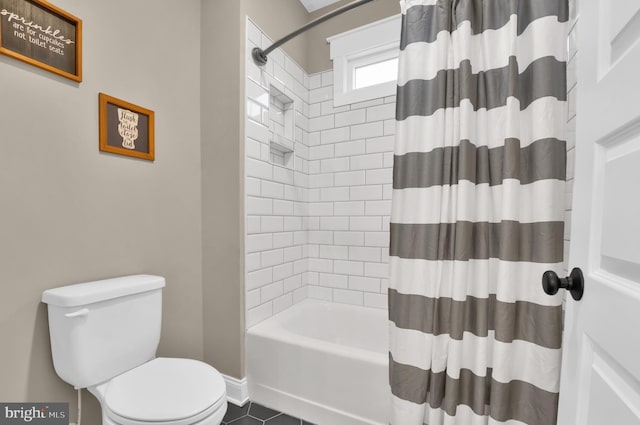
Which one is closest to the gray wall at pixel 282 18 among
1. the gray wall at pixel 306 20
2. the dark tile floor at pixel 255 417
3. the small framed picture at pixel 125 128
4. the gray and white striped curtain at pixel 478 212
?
the gray wall at pixel 306 20

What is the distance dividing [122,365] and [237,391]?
2.39 feet

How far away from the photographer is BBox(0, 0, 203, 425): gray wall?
108 centimetres

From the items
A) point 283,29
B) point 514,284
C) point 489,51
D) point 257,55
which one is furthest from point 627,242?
point 283,29

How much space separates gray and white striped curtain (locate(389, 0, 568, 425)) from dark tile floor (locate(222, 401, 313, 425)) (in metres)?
0.66

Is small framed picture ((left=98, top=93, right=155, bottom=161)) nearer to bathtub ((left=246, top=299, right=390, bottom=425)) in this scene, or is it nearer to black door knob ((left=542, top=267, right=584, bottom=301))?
bathtub ((left=246, top=299, right=390, bottom=425))

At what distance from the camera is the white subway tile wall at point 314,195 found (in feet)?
6.03

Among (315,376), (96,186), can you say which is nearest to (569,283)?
(315,376)

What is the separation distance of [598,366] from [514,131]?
781mm

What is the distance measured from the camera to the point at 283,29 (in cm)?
209

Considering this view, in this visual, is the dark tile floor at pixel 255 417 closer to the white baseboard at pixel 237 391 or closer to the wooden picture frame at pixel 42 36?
the white baseboard at pixel 237 391

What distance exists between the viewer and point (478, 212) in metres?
1.12

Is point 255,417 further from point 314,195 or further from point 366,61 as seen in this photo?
point 366,61

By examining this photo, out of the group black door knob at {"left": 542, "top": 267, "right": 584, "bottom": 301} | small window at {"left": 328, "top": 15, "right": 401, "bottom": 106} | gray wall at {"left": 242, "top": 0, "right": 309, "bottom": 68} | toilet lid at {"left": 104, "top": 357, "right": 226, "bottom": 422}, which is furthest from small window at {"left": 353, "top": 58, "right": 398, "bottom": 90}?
toilet lid at {"left": 104, "top": 357, "right": 226, "bottom": 422}

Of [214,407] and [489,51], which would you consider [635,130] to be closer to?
[489,51]
